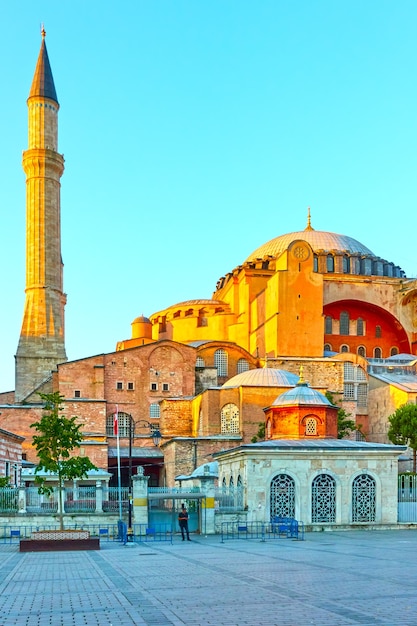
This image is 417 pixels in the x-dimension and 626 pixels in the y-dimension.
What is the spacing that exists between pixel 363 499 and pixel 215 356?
22802mm

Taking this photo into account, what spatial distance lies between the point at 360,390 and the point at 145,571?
33.9m

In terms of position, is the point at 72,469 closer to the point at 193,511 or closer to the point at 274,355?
the point at 193,511

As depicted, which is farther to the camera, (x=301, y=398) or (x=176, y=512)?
(x=301, y=398)

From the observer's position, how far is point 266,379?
41.1 meters

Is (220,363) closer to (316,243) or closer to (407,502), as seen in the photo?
(316,243)

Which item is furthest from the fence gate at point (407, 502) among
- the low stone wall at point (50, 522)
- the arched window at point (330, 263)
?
the arched window at point (330, 263)

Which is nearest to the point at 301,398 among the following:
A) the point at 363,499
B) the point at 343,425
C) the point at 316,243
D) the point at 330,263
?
the point at 363,499

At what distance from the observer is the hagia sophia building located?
41281 mm

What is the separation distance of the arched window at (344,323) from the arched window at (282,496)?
94.9ft

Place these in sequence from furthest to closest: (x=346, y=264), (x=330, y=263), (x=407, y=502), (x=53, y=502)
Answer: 1. (x=346, y=264)
2. (x=330, y=263)
3. (x=407, y=502)
4. (x=53, y=502)

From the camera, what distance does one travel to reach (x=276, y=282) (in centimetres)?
4703

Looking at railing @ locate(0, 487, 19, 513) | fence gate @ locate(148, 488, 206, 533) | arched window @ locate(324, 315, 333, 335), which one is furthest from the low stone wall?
arched window @ locate(324, 315, 333, 335)

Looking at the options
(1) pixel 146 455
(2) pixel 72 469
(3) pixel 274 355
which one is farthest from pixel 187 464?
(2) pixel 72 469

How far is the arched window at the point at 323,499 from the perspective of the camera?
25.0 meters
